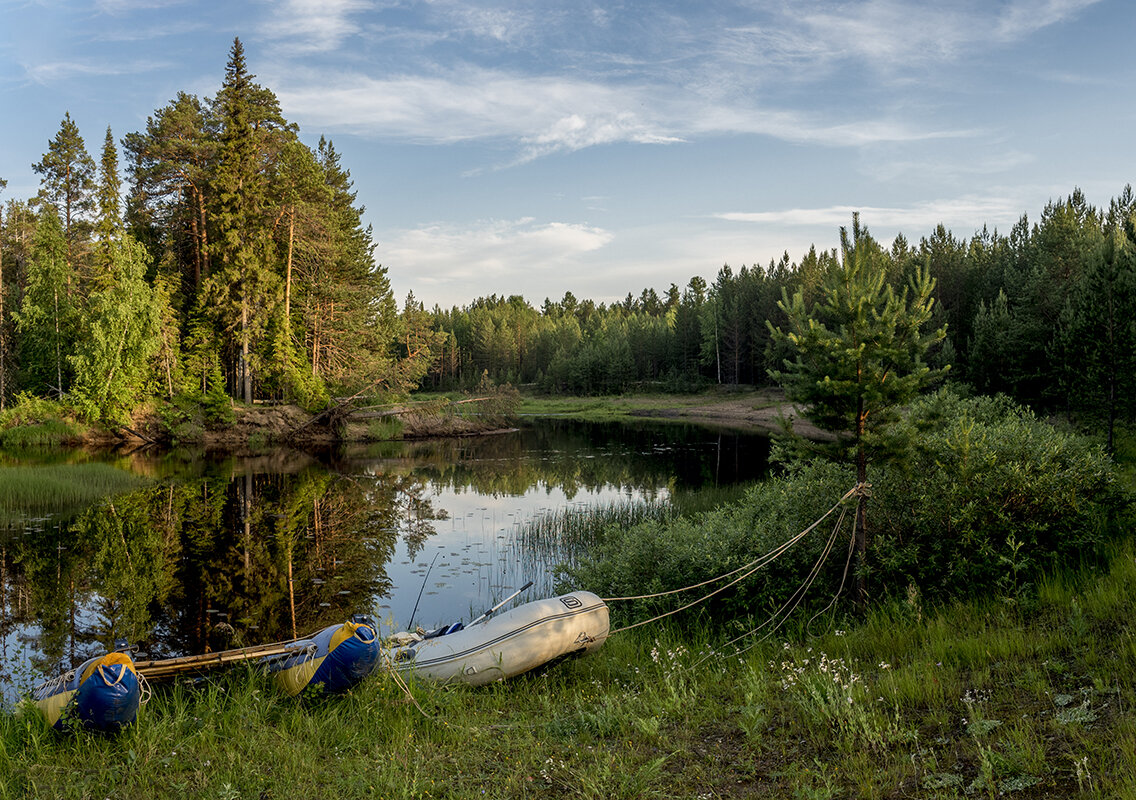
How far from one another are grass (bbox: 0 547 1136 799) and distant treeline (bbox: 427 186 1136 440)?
3.67m

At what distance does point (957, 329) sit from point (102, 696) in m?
59.6

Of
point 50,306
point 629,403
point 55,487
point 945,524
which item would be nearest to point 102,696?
point 945,524

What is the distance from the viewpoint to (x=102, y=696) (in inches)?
214

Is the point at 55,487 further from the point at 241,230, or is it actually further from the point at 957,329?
the point at 957,329

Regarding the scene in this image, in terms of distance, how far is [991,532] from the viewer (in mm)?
8016

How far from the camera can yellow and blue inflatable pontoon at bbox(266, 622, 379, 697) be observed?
6410 millimetres

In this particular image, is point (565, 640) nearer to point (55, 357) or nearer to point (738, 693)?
point (738, 693)

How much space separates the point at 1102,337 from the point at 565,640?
23.1 meters

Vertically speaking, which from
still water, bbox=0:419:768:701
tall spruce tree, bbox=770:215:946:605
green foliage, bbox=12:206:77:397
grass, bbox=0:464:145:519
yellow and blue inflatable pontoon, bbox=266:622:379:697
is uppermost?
green foliage, bbox=12:206:77:397

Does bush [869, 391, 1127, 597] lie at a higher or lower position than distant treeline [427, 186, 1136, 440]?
lower

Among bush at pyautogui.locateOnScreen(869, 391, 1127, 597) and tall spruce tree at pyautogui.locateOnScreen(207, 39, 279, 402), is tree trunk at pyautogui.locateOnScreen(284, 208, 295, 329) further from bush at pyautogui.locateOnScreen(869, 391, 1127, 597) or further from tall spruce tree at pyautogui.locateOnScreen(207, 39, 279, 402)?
bush at pyautogui.locateOnScreen(869, 391, 1127, 597)

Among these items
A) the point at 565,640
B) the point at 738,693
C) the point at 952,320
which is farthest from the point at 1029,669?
the point at 952,320

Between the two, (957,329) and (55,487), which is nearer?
(55,487)

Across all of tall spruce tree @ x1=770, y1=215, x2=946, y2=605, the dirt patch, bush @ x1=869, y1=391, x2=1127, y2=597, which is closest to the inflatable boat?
tall spruce tree @ x1=770, y1=215, x2=946, y2=605
